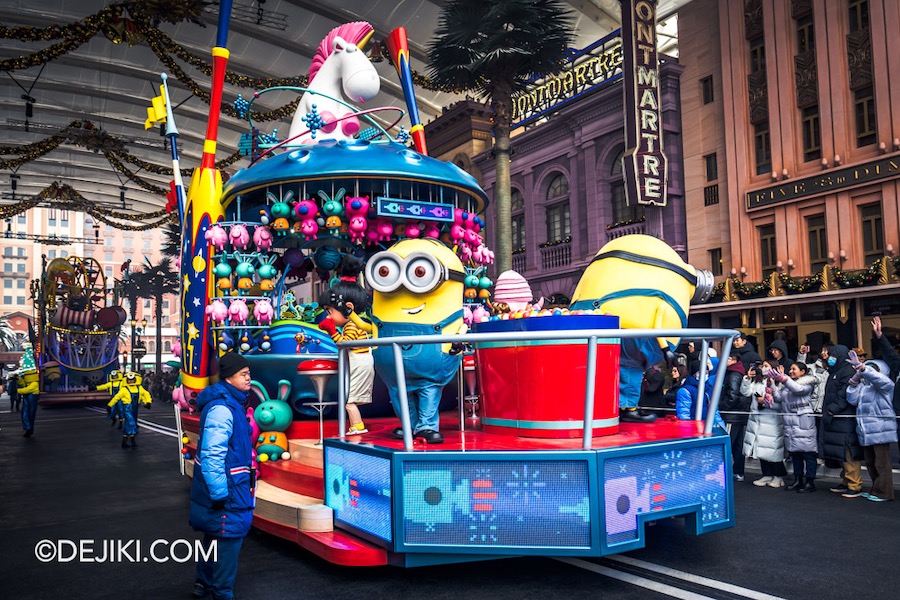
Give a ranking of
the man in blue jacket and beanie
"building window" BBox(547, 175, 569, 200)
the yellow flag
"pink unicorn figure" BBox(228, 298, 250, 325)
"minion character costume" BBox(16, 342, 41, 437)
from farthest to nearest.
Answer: "building window" BBox(547, 175, 569, 200) → "minion character costume" BBox(16, 342, 41, 437) → the yellow flag → "pink unicorn figure" BBox(228, 298, 250, 325) → the man in blue jacket and beanie

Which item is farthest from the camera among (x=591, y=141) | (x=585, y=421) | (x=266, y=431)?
(x=591, y=141)

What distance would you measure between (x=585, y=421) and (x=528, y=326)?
3.27 ft

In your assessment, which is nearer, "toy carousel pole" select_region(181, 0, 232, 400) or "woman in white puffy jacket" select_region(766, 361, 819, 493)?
"toy carousel pole" select_region(181, 0, 232, 400)

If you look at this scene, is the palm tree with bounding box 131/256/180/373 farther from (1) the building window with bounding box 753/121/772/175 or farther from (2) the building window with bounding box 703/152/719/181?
(1) the building window with bounding box 753/121/772/175

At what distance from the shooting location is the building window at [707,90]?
21.4 m

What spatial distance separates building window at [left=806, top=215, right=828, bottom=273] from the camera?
1862cm

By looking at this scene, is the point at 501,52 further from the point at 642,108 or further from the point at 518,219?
the point at 518,219

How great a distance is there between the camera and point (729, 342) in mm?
5309

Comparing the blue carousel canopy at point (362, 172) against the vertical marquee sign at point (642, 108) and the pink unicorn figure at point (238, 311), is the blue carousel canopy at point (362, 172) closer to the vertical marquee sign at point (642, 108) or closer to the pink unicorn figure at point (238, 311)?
the pink unicorn figure at point (238, 311)

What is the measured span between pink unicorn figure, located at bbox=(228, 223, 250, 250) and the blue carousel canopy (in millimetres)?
384

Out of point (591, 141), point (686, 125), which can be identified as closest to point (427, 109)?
point (591, 141)

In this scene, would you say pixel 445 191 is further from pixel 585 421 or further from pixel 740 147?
pixel 740 147

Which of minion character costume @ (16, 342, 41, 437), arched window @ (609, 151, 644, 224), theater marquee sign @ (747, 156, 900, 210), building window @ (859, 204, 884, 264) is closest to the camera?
minion character costume @ (16, 342, 41, 437)

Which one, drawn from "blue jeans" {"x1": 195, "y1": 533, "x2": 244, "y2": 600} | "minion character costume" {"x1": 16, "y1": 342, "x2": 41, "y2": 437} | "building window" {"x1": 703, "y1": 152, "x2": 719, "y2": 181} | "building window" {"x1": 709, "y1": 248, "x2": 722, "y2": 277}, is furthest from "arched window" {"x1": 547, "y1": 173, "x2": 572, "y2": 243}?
"blue jeans" {"x1": 195, "y1": 533, "x2": 244, "y2": 600}
